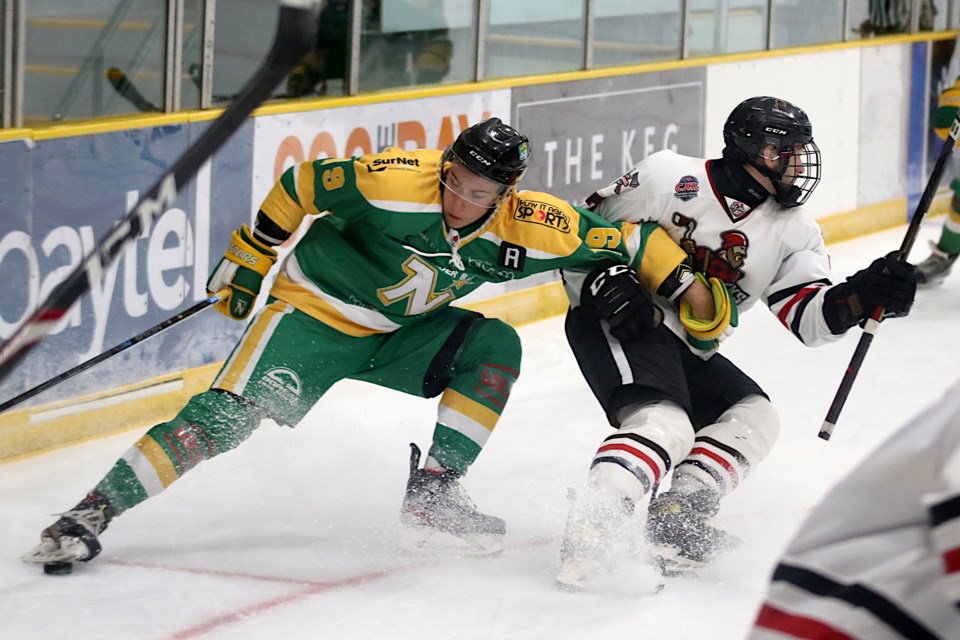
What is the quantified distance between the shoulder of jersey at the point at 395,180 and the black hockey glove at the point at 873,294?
0.88m

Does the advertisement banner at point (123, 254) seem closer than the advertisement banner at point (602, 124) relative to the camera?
Yes

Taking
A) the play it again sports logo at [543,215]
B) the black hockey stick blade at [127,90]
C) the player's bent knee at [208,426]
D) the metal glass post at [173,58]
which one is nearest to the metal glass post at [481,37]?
the metal glass post at [173,58]

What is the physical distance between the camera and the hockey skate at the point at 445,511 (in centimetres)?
294

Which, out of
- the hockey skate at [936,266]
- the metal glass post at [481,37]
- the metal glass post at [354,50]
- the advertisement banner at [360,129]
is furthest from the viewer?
the hockey skate at [936,266]

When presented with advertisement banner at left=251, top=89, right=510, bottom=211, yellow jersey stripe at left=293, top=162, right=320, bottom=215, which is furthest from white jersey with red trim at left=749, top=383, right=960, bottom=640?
Result: advertisement banner at left=251, top=89, right=510, bottom=211

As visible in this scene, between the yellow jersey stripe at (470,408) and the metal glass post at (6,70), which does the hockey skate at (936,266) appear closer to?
the yellow jersey stripe at (470,408)

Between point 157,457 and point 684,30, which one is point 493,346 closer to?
point 157,457

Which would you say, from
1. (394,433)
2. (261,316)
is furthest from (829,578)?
(394,433)

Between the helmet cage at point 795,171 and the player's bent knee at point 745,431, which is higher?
the helmet cage at point 795,171

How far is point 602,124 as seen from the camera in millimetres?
5590

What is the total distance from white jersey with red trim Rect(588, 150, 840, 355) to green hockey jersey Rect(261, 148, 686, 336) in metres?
0.07

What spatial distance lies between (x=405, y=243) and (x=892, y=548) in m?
2.10

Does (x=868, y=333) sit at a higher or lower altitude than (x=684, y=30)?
lower

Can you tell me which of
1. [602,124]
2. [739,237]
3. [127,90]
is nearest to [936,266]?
[602,124]
